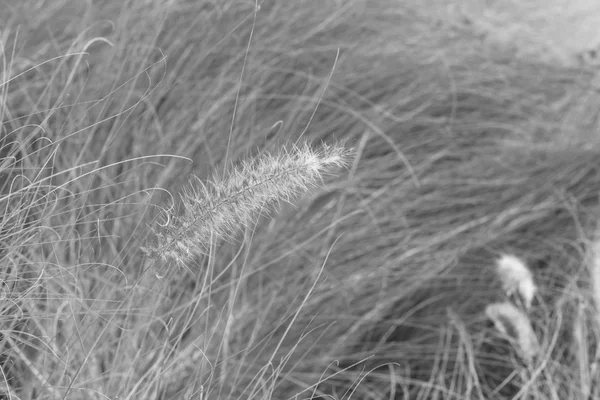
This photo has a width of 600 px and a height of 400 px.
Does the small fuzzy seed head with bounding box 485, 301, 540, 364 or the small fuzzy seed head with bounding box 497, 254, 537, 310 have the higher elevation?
the small fuzzy seed head with bounding box 497, 254, 537, 310

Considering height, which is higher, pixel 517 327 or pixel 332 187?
pixel 332 187

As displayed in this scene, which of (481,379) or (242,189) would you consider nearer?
(242,189)

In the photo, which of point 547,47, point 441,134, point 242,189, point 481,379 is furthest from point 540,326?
point 547,47

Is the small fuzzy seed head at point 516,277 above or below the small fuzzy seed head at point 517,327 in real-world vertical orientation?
above

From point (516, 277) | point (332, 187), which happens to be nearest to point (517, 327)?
point (516, 277)

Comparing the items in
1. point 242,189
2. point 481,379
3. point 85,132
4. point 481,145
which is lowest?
point 481,379

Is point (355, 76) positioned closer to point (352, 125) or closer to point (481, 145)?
point (352, 125)

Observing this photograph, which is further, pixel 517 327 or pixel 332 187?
pixel 332 187

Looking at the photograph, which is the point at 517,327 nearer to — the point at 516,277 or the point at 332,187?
the point at 516,277
